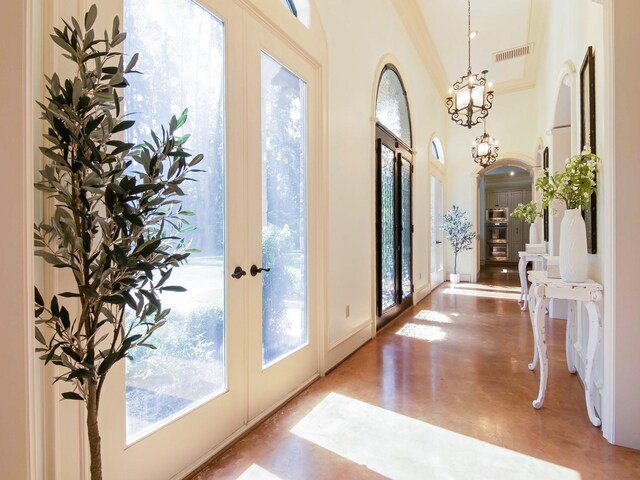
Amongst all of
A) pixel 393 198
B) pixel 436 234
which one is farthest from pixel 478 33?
pixel 436 234

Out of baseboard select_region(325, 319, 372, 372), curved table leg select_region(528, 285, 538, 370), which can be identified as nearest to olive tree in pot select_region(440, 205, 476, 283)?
baseboard select_region(325, 319, 372, 372)

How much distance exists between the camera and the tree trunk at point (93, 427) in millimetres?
1154

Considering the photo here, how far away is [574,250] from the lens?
246cm

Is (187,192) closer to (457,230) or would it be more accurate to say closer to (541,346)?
(541,346)

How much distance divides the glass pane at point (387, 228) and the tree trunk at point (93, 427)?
3696 mm

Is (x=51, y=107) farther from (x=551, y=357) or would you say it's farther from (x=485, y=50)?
(x=485, y=50)

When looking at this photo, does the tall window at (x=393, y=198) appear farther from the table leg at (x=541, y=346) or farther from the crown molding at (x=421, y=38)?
the table leg at (x=541, y=346)

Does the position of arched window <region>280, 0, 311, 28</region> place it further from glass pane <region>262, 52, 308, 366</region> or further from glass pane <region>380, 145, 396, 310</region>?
glass pane <region>380, 145, 396, 310</region>

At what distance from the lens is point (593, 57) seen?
8.49 ft

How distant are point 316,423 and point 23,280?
1930 mm

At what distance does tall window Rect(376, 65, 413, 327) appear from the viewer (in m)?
4.53

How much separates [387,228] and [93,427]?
4.15 m

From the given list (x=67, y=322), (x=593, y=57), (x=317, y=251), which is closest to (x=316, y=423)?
(x=317, y=251)

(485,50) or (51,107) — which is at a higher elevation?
(485,50)
